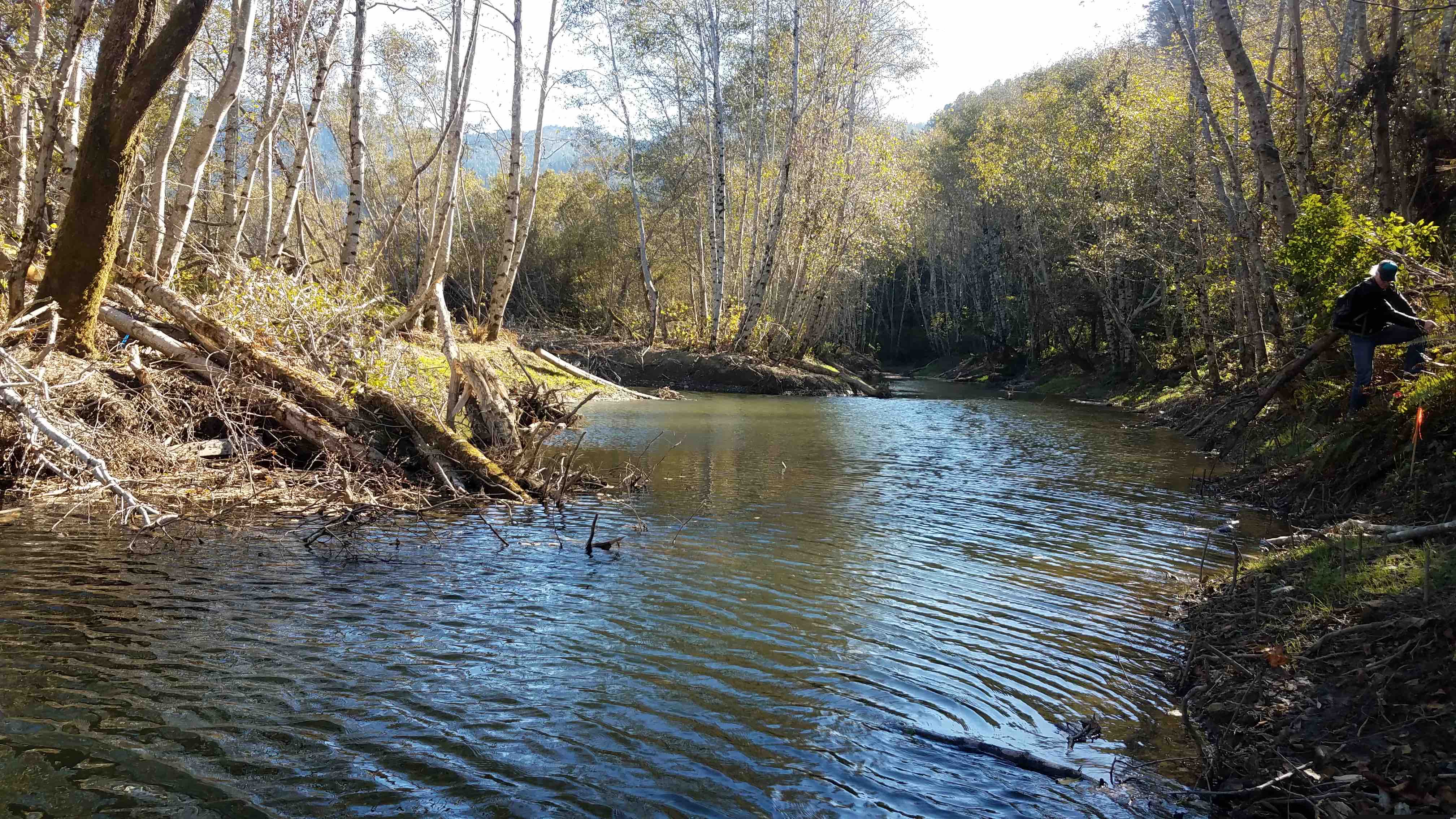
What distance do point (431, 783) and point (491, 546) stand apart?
14.7 ft

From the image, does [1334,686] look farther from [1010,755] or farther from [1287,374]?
[1287,374]

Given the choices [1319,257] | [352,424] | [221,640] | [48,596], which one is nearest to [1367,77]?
[1319,257]

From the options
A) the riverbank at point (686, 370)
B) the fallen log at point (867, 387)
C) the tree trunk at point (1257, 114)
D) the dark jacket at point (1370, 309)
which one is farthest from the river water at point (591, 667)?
the fallen log at point (867, 387)

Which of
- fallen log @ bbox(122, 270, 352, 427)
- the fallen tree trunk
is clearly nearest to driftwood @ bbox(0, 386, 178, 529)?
fallen log @ bbox(122, 270, 352, 427)

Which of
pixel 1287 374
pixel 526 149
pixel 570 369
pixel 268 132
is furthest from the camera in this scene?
pixel 526 149

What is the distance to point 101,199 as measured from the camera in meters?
8.89

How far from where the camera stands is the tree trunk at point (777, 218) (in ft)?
93.1

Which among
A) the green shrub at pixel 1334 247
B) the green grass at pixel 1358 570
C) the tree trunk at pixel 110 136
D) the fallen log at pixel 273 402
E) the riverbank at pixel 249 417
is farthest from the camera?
the green shrub at pixel 1334 247

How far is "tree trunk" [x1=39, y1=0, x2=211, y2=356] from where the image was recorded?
857 centimetres

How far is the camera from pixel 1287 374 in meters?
12.4

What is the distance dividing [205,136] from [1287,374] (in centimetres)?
1498

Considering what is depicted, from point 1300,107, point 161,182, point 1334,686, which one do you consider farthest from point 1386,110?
point 161,182

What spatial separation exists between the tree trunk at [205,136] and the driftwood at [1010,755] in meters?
10.7

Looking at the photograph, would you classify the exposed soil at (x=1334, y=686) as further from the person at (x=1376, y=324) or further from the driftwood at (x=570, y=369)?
the driftwood at (x=570, y=369)
